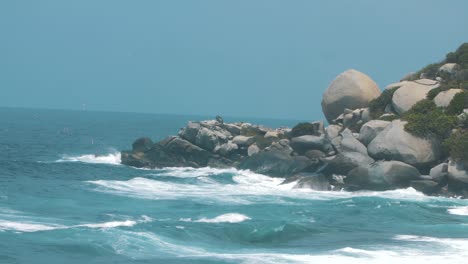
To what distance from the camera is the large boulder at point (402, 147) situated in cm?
3956

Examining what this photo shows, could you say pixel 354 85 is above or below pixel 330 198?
above

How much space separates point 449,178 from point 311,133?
45.9ft

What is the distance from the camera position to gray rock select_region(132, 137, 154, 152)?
5689 cm

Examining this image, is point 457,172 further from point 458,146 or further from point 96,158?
point 96,158

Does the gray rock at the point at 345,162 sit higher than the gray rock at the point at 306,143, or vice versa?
the gray rock at the point at 306,143

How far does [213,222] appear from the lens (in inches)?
1146

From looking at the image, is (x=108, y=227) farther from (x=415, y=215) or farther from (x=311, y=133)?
(x=311, y=133)

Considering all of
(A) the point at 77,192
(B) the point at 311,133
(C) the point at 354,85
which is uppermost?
(C) the point at 354,85

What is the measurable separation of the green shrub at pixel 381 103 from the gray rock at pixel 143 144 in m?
17.6

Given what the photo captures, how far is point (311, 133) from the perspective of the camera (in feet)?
166

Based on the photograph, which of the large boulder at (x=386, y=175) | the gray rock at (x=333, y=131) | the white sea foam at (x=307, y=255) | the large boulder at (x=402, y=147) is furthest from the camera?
the gray rock at (x=333, y=131)

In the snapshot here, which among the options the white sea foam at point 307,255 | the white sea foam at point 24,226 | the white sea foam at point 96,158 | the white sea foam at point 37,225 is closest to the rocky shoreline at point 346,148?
the white sea foam at point 96,158

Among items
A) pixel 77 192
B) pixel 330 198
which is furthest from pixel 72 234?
pixel 330 198

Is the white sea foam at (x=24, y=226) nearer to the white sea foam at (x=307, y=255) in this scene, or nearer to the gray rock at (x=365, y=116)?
the white sea foam at (x=307, y=255)
